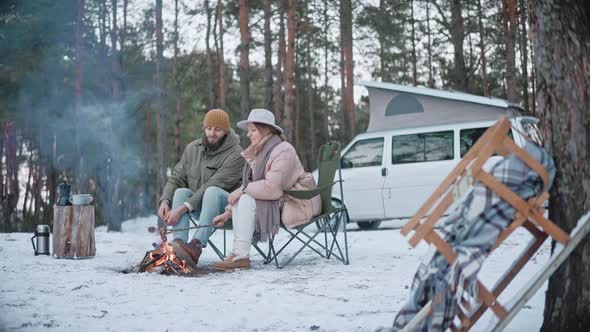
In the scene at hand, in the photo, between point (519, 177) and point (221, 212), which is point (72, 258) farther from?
point (519, 177)

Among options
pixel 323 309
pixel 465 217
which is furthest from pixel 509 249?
pixel 465 217

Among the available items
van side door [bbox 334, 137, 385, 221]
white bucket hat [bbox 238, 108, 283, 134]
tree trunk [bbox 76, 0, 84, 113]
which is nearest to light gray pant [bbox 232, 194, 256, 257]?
white bucket hat [bbox 238, 108, 283, 134]

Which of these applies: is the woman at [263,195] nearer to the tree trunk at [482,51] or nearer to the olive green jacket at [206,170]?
the olive green jacket at [206,170]

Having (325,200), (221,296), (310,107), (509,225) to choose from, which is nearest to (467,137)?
(325,200)

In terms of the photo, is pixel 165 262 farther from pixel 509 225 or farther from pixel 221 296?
pixel 509 225

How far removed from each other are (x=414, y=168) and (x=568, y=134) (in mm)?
5925

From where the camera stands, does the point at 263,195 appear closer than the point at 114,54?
Yes

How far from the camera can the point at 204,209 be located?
4637 mm

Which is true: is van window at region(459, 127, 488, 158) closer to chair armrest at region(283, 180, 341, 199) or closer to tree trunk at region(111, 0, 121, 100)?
chair armrest at region(283, 180, 341, 199)

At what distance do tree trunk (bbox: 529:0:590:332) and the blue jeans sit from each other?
9.45 feet

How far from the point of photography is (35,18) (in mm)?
12602

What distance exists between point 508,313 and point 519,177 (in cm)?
45

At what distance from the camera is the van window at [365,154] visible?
27.7 ft

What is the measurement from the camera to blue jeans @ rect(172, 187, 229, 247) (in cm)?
461
